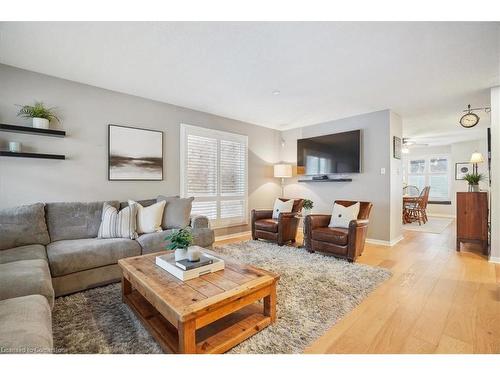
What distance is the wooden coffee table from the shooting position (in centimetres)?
132

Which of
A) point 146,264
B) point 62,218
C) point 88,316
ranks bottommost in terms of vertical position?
point 88,316

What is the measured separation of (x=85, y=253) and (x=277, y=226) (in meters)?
2.64

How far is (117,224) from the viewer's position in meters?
2.73

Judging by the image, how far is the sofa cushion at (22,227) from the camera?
2.27m

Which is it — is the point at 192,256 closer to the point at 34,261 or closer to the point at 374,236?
the point at 34,261

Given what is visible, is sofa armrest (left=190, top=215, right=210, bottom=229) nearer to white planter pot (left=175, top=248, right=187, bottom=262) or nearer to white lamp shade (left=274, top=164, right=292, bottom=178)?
white planter pot (left=175, top=248, right=187, bottom=262)

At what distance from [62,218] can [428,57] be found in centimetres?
420

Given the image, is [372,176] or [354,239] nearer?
[354,239]

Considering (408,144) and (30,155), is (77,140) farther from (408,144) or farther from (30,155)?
(408,144)

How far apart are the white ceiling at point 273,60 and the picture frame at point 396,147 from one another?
24.5 inches

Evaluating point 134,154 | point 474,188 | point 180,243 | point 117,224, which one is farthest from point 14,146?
point 474,188

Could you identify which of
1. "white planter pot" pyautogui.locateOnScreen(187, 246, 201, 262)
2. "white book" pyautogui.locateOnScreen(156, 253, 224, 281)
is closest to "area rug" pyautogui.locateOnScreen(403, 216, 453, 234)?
"white book" pyautogui.locateOnScreen(156, 253, 224, 281)
